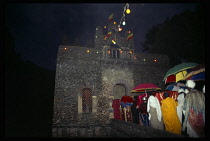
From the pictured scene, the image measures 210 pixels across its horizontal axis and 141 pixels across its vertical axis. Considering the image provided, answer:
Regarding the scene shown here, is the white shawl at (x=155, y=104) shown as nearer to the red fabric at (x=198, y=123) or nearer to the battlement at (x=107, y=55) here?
the red fabric at (x=198, y=123)

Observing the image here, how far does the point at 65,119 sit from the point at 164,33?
13958 millimetres

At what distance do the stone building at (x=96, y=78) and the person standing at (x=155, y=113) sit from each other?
16.8 feet

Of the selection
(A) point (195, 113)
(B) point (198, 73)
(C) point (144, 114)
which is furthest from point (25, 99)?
(B) point (198, 73)

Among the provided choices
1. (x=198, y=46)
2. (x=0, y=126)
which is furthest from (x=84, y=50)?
(x=198, y=46)

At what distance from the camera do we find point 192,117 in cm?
477

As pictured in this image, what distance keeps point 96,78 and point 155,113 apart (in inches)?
238

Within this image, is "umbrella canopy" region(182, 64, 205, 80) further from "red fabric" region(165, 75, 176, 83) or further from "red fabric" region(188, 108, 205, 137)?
"red fabric" region(165, 75, 176, 83)

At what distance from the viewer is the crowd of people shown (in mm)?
4641

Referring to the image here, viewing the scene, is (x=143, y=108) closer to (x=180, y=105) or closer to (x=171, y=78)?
(x=180, y=105)

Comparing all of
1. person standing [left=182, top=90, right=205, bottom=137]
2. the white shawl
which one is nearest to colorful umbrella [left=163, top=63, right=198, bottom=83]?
the white shawl

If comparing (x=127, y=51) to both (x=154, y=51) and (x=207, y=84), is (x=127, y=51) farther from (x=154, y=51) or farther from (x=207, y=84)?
(x=207, y=84)

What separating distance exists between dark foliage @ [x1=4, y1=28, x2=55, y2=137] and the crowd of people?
9886mm

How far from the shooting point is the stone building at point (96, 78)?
33.4ft

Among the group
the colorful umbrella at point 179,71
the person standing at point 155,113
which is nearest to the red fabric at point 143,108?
the person standing at point 155,113
